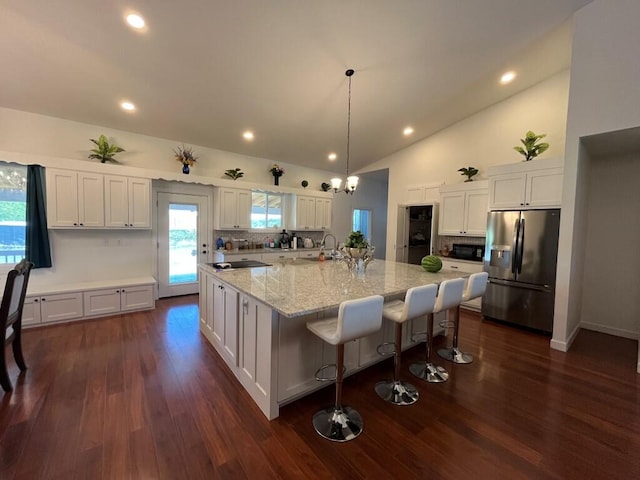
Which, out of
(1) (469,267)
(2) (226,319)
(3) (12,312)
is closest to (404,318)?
(2) (226,319)

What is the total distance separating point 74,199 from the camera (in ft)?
12.9

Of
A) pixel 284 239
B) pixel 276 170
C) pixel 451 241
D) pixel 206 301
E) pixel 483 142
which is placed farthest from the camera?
pixel 284 239

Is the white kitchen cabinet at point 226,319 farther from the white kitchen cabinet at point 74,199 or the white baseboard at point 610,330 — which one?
the white baseboard at point 610,330

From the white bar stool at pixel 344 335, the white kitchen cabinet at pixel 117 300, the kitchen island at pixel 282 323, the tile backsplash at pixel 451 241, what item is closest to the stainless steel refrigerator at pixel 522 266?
the tile backsplash at pixel 451 241

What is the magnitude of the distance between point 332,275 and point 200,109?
128 inches

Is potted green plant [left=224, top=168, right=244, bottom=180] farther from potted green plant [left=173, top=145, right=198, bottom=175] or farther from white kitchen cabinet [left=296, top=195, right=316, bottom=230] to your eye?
white kitchen cabinet [left=296, top=195, right=316, bottom=230]

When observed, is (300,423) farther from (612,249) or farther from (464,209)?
(612,249)

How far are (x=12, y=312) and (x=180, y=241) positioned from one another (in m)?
2.92

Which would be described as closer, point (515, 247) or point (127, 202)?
point (515, 247)

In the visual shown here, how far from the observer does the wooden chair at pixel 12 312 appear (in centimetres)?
211

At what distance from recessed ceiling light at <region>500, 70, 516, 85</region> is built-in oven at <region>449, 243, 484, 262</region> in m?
2.66

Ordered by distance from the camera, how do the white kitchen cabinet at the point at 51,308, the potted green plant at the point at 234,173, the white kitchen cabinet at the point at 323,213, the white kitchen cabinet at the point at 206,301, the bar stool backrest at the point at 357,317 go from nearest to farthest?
the bar stool backrest at the point at 357,317
the white kitchen cabinet at the point at 206,301
the white kitchen cabinet at the point at 51,308
the potted green plant at the point at 234,173
the white kitchen cabinet at the point at 323,213

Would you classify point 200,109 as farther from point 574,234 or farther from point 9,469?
point 574,234

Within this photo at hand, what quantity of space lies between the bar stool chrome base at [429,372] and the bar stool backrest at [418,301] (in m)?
0.74
